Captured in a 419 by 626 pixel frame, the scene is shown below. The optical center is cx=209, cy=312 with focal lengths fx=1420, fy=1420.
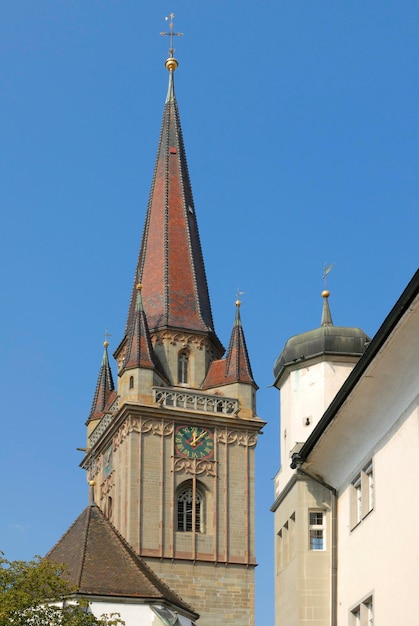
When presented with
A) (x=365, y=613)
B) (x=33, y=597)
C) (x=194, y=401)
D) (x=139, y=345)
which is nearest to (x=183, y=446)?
(x=194, y=401)

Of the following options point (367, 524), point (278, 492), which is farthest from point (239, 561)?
point (367, 524)

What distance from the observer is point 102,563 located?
41.4m

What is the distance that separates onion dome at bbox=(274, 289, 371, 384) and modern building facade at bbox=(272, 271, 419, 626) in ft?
0.07

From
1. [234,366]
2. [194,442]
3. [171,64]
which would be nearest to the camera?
[194,442]

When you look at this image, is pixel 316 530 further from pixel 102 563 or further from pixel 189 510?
pixel 189 510

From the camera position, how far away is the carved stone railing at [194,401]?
54.5 metres

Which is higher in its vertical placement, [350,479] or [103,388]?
[103,388]

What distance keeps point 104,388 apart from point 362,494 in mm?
45743

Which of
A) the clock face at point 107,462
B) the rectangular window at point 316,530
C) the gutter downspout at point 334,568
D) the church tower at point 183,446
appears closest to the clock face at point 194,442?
the church tower at point 183,446

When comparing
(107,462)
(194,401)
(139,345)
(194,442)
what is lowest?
(107,462)

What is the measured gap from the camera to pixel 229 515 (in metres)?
53.5

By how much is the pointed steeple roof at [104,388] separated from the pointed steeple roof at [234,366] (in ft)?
20.3

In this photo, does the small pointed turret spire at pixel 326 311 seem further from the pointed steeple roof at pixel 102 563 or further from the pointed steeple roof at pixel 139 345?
the pointed steeple roof at pixel 139 345

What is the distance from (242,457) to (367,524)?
3756 cm
